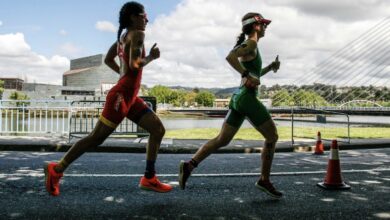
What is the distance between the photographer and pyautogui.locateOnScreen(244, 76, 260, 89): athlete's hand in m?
4.25

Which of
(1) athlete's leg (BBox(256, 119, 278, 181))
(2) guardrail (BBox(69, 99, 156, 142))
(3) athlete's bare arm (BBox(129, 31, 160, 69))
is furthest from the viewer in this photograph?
(2) guardrail (BBox(69, 99, 156, 142))

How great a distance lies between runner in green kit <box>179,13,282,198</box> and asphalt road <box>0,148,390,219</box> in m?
0.31

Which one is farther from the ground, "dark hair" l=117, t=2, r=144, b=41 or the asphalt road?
"dark hair" l=117, t=2, r=144, b=41

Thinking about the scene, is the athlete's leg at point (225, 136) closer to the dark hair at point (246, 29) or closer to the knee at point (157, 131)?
the knee at point (157, 131)

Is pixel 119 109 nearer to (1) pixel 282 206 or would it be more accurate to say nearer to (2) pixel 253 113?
(2) pixel 253 113

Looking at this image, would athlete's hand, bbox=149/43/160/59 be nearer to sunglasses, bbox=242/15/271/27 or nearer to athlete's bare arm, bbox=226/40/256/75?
athlete's bare arm, bbox=226/40/256/75

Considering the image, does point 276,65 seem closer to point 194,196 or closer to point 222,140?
point 222,140

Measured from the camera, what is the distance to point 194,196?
4.34 meters

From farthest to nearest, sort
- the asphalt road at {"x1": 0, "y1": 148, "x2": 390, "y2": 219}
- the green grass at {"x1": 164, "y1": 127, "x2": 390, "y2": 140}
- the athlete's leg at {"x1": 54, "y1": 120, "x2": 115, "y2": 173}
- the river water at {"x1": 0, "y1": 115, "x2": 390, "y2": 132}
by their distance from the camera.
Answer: the green grass at {"x1": 164, "y1": 127, "x2": 390, "y2": 140}, the river water at {"x1": 0, "y1": 115, "x2": 390, "y2": 132}, the athlete's leg at {"x1": 54, "y1": 120, "x2": 115, "y2": 173}, the asphalt road at {"x1": 0, "y1": 148, "x2": 390, "y2": 219}

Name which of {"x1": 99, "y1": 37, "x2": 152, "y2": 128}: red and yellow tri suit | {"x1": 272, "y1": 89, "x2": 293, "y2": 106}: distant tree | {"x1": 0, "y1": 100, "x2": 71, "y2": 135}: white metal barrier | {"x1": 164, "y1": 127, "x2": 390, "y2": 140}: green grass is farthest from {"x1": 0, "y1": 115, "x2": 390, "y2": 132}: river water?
{"x1": 272, "y1": 89, "x2": 293, "y2": 106}: distant tree

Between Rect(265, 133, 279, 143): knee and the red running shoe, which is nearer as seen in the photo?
the red running shoe

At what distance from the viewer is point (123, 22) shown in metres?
4.11

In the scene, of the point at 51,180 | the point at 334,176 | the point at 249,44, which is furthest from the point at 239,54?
the point at 51,180

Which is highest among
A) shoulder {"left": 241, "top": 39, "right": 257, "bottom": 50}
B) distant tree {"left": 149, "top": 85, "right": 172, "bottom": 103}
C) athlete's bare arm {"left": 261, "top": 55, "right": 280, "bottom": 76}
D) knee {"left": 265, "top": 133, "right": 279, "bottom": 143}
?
distant tree {"left": 149, "top": 85, "right": 172, "bottom": 103}
